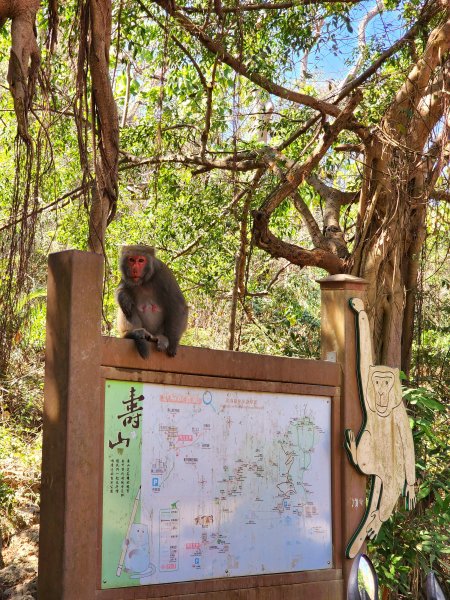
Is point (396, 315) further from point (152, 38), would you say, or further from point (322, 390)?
point (152, 38)

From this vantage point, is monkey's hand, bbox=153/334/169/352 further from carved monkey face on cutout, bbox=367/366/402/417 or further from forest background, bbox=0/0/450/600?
carved monkey face on cutout, bbox=367/366/402/417

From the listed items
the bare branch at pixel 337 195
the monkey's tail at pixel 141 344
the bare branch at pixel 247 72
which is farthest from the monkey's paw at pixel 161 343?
the bare branch at pixel 337 195

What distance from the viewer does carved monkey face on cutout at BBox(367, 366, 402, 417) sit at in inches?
214

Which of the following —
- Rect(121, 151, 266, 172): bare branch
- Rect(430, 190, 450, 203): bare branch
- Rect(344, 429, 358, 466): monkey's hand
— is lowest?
Rect(344, 429, 358, 466): monkey's hand

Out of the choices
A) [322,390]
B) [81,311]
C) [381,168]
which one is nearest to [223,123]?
[381,168]

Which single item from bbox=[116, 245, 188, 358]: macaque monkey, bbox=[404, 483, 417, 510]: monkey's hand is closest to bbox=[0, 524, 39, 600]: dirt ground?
bbox=[116, 245, 188, 358]: macaque monkey

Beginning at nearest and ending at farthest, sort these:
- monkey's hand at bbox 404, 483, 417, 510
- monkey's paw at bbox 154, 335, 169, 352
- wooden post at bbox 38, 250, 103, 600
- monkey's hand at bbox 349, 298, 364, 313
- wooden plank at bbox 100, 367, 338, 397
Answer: wooden post at bbox 38, 250, 103, 600
wooden plank at bbox 100, 367, 338, 397
monkey's paw at bbox 154, 335, 169, 352
monkey's hand at bbox 349, 298, 364, 313
monkey's hand at bbox 404, 483, 417, 510

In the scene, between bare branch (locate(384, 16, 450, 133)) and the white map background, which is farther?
bare branch (locate(384, 16, 450, 133))

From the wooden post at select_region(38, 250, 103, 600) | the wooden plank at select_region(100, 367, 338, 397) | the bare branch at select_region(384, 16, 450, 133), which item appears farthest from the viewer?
the bare branch at select_region(384, 16, 450, 133)

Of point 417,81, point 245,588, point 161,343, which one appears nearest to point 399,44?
point 417,81

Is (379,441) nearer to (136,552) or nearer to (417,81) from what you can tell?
(136,552)

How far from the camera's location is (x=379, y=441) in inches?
212

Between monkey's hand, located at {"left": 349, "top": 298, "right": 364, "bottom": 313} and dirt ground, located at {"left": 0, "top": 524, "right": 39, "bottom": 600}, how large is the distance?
3.23 meters

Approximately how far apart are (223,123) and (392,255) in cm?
289
